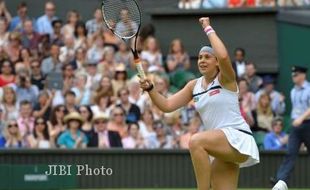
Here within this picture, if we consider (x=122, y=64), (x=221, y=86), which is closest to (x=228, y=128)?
(x=221, y=86)

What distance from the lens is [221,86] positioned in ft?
29.6

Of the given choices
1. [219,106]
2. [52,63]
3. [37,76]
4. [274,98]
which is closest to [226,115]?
[219,106]

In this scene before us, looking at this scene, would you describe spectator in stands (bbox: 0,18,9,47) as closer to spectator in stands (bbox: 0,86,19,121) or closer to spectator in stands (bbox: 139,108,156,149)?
spectator in stands (bbox: 0,86,19,121)

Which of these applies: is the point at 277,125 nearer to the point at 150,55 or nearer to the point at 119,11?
the point at 150,55

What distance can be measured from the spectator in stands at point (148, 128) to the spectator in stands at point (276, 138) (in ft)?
5.59

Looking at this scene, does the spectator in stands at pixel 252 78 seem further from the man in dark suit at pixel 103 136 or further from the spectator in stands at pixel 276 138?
the man in dark suit at pixel 103 136

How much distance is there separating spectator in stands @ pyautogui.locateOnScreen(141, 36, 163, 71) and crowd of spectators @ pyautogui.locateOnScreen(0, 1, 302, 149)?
0.7 inches

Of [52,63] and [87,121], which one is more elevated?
[52,63]

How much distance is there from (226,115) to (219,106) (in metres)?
0.11

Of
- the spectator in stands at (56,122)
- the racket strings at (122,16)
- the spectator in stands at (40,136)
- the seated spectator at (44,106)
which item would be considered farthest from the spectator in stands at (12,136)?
the racket strings at (122,16)

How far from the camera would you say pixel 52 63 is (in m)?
17.7

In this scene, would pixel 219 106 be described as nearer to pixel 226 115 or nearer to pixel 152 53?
pixel 226 115

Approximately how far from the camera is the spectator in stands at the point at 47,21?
61.8 feet

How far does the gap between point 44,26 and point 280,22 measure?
14.1ft
